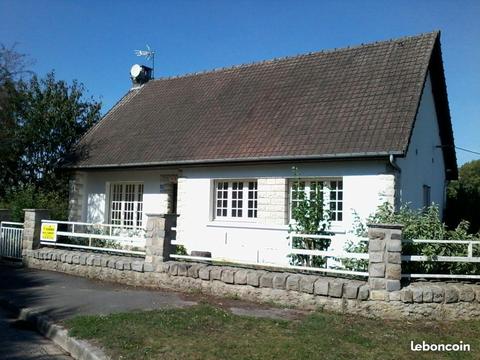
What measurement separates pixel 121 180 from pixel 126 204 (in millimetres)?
867

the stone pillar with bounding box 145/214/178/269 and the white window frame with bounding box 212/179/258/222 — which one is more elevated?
the white window frame with bounding box 212/179/258/222

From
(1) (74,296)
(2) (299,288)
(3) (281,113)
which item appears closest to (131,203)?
(3) (281,113)

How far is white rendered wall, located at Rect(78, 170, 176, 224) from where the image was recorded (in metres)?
15.7

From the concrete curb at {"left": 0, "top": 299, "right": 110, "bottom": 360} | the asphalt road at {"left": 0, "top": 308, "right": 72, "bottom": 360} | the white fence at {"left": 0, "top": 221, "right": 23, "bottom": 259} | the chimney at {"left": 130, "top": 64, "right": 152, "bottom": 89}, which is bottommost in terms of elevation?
the asphalt road at {"left": 0, "top": 308, "right": 72, "bottom": 360}

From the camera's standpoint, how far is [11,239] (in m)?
13.4

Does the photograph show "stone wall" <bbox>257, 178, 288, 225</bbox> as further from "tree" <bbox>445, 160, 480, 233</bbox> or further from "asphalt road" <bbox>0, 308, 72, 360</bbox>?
"tree" <bbox>445, 160, 480, 233</bbox>

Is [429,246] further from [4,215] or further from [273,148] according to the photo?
[4,215]

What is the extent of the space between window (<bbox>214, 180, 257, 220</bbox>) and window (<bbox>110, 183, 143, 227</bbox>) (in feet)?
11.4

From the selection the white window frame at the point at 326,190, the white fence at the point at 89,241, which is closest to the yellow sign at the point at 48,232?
the white fence at the point at 89,241

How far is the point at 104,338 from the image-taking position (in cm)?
614

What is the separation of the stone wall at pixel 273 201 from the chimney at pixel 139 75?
9936 mm

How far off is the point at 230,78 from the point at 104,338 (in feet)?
41.9

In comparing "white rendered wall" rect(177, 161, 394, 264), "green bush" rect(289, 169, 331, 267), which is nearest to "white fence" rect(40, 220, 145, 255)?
"white rendered wall" rect(177, 161, 394, 264)

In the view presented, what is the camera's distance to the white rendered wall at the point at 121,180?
15711 millimetres
